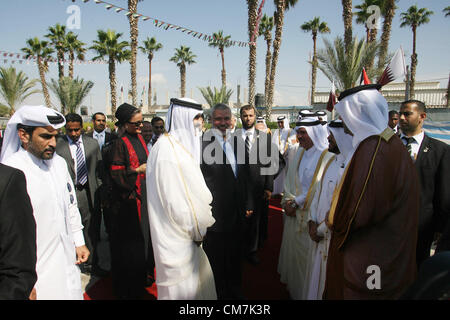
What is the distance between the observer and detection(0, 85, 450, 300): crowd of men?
1771mm

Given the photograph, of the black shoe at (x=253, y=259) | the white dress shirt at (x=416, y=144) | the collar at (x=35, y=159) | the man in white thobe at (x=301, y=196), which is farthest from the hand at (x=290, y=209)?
the collar at (x=35, y=159)

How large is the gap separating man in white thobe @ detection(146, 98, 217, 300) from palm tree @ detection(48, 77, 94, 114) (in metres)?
25.1

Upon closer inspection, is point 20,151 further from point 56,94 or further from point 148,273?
point 56,94

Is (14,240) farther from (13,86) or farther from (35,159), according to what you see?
(13,86)

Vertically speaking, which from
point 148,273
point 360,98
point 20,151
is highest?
point 360,98

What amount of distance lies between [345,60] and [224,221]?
12.8m

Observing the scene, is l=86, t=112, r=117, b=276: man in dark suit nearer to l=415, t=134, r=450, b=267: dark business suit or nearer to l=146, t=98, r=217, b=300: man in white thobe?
l=146, t=98, r=217, b=300: man in white thobe

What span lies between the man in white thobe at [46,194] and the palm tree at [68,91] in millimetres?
24979

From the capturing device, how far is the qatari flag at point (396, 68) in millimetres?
5832

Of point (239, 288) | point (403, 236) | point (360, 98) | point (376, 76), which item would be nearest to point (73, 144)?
point (239, 288)

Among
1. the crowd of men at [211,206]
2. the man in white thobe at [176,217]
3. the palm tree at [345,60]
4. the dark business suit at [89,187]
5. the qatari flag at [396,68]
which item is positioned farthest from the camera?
the palm tree at [345,60]

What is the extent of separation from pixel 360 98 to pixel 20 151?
7.74 ft

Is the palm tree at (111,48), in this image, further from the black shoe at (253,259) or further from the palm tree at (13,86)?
the black shoe at (253,259)

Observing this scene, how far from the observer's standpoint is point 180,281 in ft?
7.75
